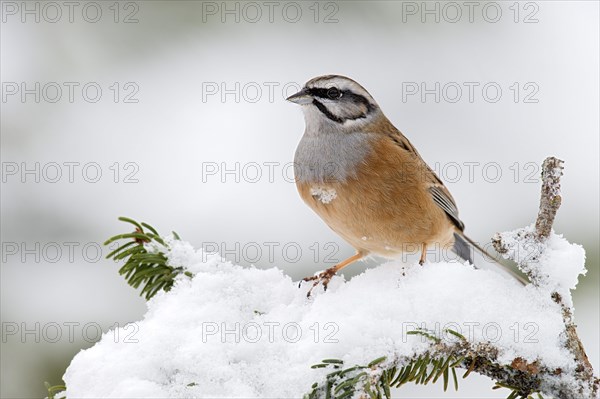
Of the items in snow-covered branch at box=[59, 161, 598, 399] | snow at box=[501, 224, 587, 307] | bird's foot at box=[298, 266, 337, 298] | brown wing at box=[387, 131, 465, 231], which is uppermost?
brown wing at box=[387, 131, 465, 231]

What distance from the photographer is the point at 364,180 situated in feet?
11.1

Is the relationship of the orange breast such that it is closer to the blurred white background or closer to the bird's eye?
the bird's eye

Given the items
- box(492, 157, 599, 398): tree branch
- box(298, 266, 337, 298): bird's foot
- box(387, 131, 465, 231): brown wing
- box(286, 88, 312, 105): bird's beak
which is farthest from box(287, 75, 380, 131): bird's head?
box(492, 157, 599, 398): tree branch

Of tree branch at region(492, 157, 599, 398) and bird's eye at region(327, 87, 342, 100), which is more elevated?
bird's eye at region(327, 87, 342, 100)

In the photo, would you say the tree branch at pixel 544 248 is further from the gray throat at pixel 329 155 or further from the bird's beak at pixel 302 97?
the bird's beak at pixel 302 97

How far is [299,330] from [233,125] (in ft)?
12.3

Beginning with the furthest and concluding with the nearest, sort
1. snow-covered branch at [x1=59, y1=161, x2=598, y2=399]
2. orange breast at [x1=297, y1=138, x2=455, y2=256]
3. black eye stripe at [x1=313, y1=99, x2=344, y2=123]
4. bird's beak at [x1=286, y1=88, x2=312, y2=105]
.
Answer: black eye stripe at [x1=313, y1=99, x2=344, y2=123] < bird's beak at [x1=286, y1=88, x2=312, y2=105] < orange breast at [x1=297, y1=138, x2=455, y2=256] < snow-covered branch at [x1=59, y1=161, x2=598, y2=399]

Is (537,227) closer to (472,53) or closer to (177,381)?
(177,381)

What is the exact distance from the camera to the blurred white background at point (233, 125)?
15.5 ft

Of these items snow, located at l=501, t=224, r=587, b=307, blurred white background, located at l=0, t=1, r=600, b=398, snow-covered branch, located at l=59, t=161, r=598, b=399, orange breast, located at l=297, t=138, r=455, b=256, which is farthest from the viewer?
blurred white background, located at l=0, t=1, r=600, b=398

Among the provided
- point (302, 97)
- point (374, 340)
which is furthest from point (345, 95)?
point (374, 340)

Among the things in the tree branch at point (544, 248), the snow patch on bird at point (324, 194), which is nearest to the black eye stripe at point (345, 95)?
the snow patch on bird at point (324, 194)

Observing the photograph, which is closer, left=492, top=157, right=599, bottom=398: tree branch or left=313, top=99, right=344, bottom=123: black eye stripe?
left=492, top=157, right=599, bottom=398: tree branch

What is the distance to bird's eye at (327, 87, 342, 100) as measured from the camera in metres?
3.67
